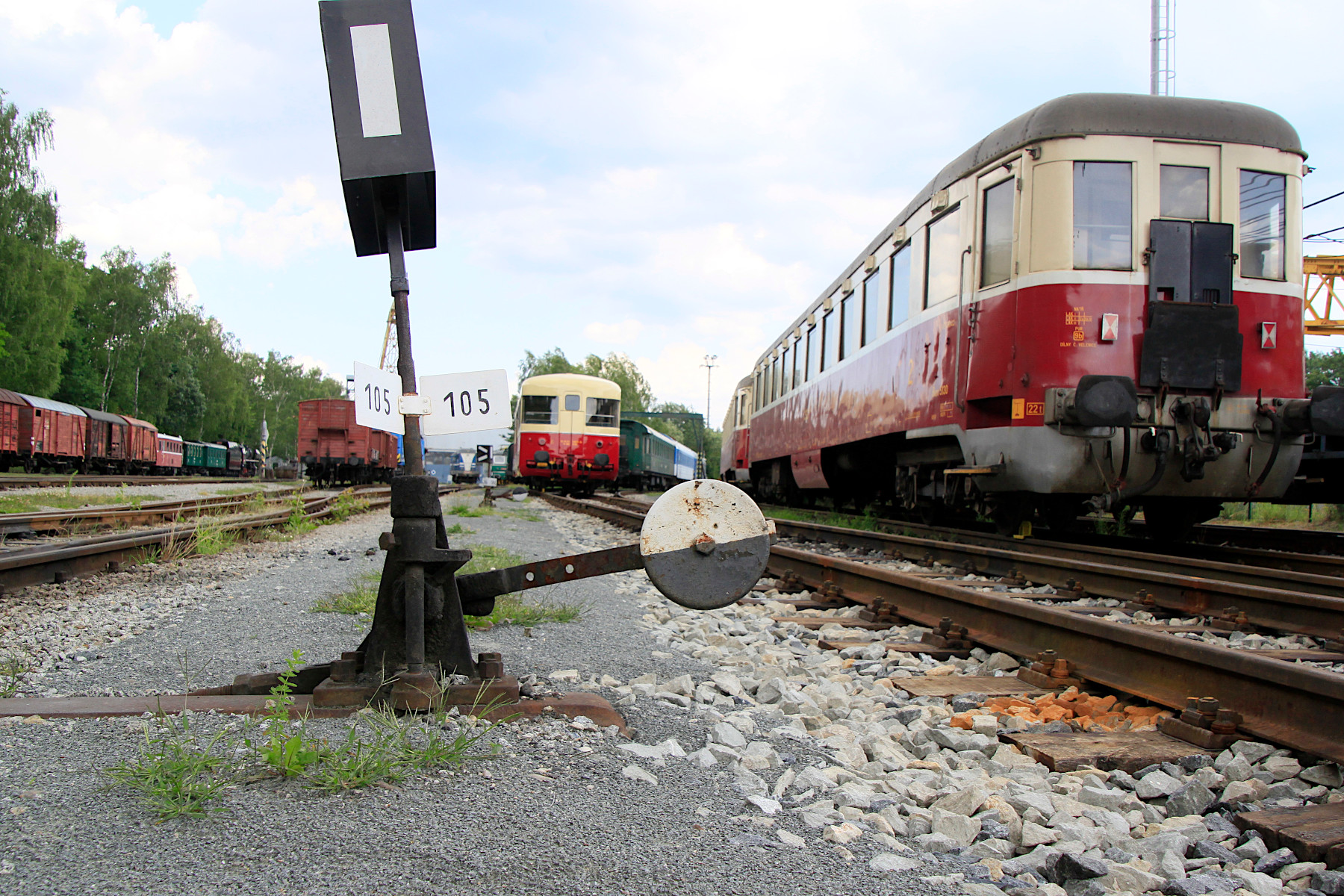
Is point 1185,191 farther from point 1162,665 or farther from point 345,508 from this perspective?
point 345,508

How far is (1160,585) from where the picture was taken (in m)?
4.84

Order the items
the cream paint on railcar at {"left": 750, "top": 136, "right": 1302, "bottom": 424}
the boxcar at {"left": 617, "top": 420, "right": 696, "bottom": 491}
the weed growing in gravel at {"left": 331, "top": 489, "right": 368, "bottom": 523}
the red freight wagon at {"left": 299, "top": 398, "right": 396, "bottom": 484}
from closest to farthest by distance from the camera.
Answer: the cream paint on railcar at {"left": 750, "top": 136, "right": 1302, "bottom": 424} → the weed growing in gravel at {"left": 331, "top": 489, "right": 368, "bottom": 523} → the red freight wagon at {"left": 299, "top": 398, "right": 396, "bottom": 484} → the boxcar at {"left": 617, "top": 420, "right": 696, "bottom": 491}

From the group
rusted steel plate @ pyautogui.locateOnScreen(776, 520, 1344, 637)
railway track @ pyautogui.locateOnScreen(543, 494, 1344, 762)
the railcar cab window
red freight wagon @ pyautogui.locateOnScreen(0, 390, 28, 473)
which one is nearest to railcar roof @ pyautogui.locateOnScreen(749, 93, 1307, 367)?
rusted steel plate @ pyautogui.locateOnScreen(776, 520, 1344, 637)

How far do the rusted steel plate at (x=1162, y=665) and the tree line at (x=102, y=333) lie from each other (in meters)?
38.9

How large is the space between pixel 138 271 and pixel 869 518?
52919mm

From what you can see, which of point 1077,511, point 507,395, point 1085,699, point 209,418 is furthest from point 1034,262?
point 209,418

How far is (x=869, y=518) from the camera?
37.1 ft

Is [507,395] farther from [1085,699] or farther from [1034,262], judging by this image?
[1034,262]

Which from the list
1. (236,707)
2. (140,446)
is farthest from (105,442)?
(236,707)

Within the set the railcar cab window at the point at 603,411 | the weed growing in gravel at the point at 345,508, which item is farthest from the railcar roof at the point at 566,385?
the weed growing in gravel at the point at 345,508

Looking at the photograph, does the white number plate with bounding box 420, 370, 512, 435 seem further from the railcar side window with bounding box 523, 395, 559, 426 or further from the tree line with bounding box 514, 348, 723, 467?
the tree line with bounding box 514, 348, 723, 467

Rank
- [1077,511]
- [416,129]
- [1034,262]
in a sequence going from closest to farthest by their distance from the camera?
[416,129] < [1034,262] < [1077,511]

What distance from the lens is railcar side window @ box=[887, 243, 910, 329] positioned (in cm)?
845

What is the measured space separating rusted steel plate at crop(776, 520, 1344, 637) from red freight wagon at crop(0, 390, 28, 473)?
1079 inches
